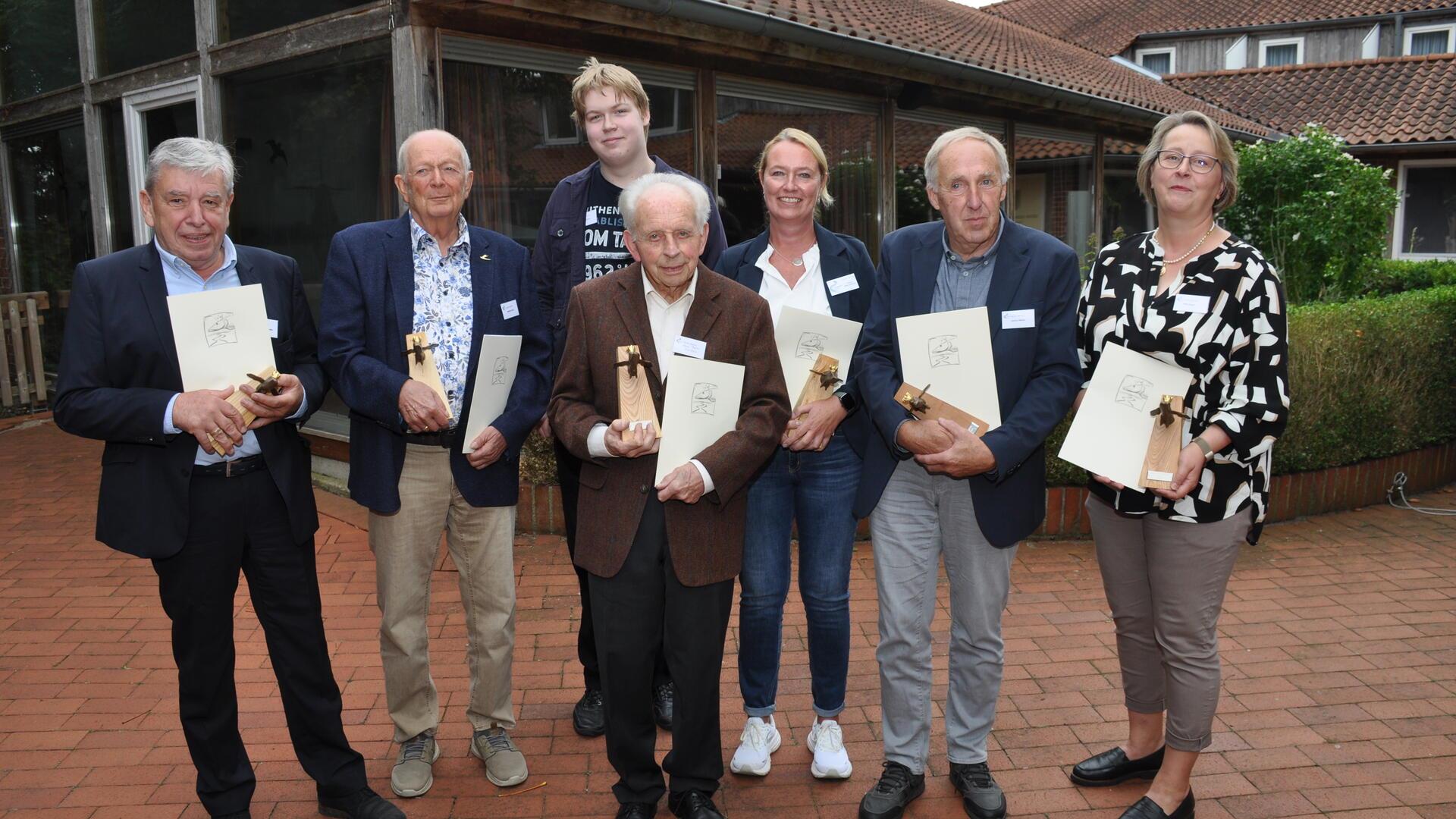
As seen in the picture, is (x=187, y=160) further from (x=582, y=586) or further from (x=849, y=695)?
(x=849, y=695)

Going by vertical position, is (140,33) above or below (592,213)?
above

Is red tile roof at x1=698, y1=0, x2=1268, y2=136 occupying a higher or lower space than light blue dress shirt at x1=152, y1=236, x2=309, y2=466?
higher

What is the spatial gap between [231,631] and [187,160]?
4.43 ft

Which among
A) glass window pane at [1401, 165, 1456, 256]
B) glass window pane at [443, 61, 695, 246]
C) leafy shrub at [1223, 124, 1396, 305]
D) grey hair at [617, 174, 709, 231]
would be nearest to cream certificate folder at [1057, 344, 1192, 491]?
grey hair at [617, 174, 709, 231]

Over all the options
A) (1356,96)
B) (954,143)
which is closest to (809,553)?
(954,143)

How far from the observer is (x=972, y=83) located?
10680mm

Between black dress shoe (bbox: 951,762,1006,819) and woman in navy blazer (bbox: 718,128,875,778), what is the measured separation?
372 millimetres

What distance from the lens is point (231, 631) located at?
10.2 feet

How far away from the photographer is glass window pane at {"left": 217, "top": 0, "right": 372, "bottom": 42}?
7203 mm

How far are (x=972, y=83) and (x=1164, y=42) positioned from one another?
87.5 ft

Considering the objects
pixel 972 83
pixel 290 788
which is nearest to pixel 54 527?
pixel 290 788

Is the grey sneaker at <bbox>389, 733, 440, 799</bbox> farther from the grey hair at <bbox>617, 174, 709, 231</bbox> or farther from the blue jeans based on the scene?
the grey hair at <bbox>617, 174, 709, 231</bbox>

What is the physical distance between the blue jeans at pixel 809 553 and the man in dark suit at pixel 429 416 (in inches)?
31.2

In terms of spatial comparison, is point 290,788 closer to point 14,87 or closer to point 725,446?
point 725,446
